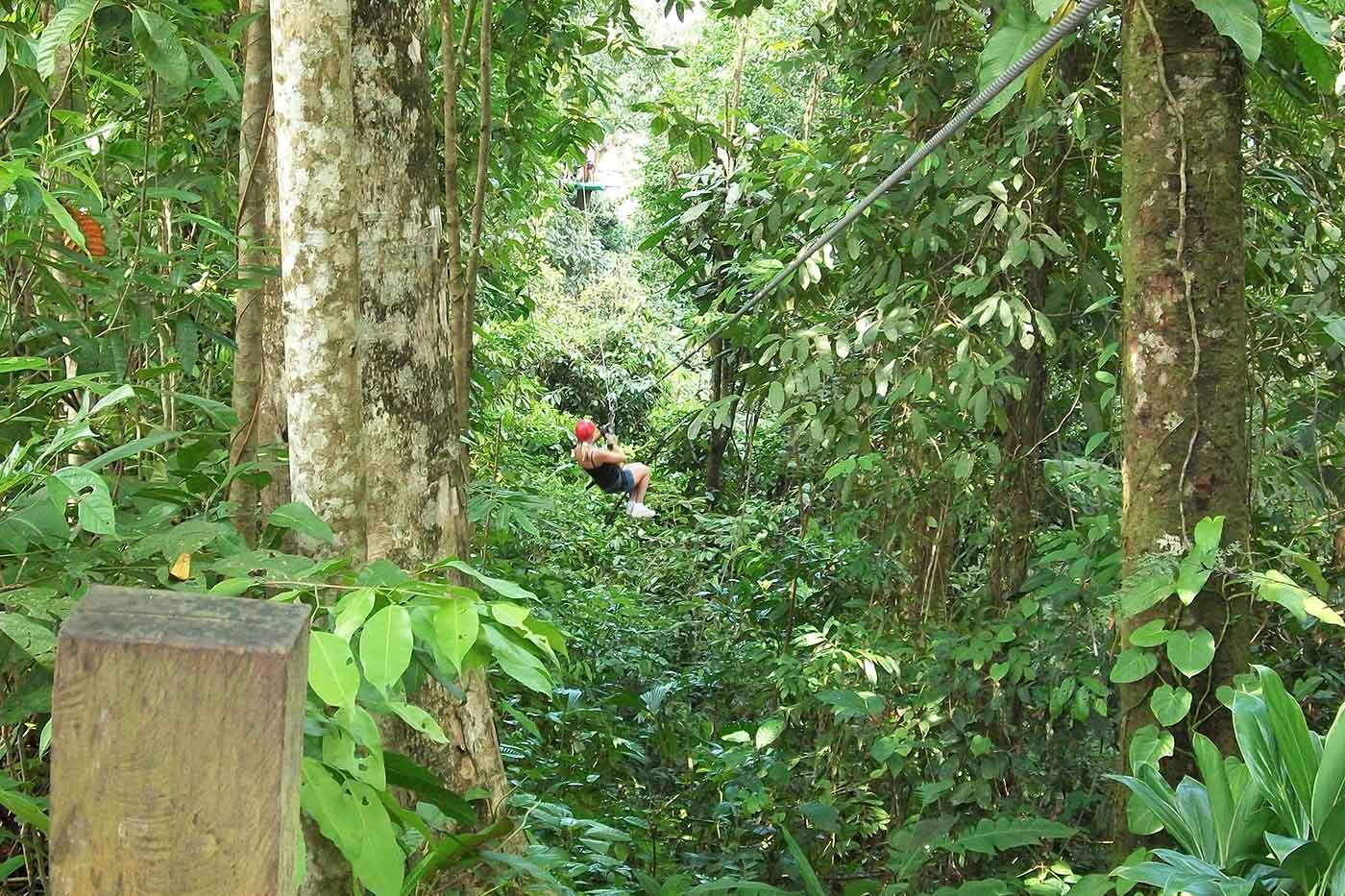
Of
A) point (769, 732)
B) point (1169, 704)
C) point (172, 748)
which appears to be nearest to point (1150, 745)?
point (1169, 704)

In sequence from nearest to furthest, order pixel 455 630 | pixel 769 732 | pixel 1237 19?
pixel 455 630 < pixel 1237 19 < pixel 769 732

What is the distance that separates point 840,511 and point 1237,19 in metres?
2.64

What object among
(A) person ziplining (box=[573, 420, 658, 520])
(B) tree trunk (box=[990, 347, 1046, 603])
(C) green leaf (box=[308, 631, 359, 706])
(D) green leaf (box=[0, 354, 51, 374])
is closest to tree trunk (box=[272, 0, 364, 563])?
(D) green leaf (box=[0, 354, 51, 374])

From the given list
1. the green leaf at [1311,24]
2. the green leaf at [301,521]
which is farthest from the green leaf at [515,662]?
the green leaf at [1311,24]

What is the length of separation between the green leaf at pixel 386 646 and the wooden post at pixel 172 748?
36 centimetres

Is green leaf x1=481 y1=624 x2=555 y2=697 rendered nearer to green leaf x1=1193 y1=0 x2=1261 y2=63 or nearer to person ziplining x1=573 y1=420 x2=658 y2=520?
green leaf x1=1193 y1=0 x2=1261 y2=63

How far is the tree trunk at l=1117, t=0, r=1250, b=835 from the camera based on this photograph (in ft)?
7.55

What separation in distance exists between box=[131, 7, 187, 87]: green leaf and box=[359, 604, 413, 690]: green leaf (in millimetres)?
1320

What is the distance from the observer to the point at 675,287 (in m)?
4.30

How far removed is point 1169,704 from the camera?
2242 mm

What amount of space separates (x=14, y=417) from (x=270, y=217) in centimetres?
87

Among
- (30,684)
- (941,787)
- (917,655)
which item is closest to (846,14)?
(917,655)

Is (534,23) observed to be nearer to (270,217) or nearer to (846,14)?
(846,14)

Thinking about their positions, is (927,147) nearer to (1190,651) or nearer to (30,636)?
(1190,651)
